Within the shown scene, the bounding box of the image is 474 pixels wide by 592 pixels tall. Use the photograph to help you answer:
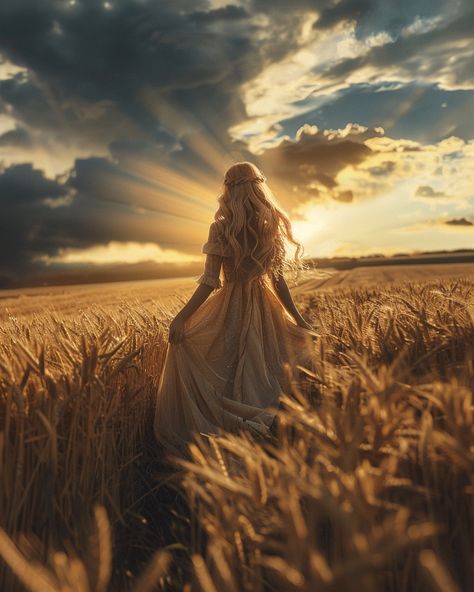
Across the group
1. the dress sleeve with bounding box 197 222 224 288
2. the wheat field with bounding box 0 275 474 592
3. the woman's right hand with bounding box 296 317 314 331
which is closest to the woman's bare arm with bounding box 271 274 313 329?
the woman's right hand with bounding box 296 317 314 331

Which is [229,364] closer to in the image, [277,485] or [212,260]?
[212,260]

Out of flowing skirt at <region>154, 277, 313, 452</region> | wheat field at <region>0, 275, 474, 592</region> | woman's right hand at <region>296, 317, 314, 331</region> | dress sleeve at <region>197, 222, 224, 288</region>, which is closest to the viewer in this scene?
wheat field at <region>0, 275, 474, 592</region>

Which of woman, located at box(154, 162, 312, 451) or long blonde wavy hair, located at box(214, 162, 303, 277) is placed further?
long blonde wavy hair, located at box(214, 162, 303, 277)

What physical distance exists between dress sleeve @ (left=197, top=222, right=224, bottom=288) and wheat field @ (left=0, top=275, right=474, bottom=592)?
720 mm

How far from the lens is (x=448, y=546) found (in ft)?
4.29

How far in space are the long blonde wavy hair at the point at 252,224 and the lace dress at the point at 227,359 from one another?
82 millimetres

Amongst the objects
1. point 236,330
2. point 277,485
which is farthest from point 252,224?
point 277,485

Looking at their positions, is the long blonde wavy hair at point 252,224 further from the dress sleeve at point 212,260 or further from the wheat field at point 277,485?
the wheat field at point 277,485

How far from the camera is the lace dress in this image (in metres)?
2.82

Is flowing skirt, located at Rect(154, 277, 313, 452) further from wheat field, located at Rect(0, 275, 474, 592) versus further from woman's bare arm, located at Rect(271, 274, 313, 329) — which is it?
wheat field, located at Rect(0, 275, 474, 592)

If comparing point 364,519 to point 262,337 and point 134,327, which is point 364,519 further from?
point 134,327

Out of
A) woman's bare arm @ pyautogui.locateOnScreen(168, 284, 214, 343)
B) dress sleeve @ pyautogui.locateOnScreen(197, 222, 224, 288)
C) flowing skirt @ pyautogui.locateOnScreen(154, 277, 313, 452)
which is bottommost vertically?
flowing skirt @ pyautogui.locateOnScreen(154, 277, 313, 452)

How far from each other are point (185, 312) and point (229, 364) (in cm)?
43

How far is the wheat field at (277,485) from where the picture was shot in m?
0.89
